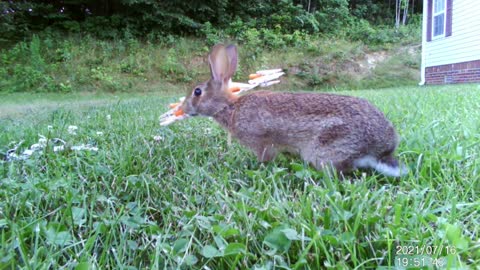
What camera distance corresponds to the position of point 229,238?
157cm

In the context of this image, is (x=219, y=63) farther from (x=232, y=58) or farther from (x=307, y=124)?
(x=307, y=124)

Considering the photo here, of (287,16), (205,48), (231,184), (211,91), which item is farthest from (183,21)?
(231,184)

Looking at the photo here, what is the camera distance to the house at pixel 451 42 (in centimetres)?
1286

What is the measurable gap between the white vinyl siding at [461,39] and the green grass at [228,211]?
12.0 m

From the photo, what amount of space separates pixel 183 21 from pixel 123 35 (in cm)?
303

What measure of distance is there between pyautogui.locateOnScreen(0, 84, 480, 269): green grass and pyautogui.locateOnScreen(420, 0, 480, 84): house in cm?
1200

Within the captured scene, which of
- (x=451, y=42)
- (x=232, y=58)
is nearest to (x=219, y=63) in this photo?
(x=232, y=58)

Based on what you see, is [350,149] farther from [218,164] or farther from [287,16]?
[287,16]

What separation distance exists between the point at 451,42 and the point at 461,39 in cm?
63

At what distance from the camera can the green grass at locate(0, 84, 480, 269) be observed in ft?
4.69

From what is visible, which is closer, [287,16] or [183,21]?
[183,21]

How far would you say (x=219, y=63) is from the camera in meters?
3.21

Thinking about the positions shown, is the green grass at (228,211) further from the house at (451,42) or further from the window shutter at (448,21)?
the window shutter at (448,21)

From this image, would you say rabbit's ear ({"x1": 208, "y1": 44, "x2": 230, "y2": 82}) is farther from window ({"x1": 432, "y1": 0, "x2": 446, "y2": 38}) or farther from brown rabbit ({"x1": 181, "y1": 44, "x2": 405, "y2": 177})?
window ({"x1": 432, "y1": 0, "x2": 446, "y2": 38})
